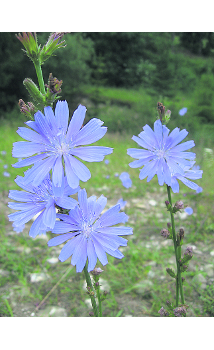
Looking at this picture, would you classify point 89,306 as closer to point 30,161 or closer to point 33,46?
point 30,161

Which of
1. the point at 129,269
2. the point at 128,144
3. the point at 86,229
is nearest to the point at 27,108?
the point at 86,229

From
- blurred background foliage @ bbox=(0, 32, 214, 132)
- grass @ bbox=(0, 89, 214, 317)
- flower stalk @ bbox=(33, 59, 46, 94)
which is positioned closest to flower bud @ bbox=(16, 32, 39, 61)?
flower stalk @ bbox=(33, 59, 46, 94)

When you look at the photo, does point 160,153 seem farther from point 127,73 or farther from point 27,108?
point 127,73

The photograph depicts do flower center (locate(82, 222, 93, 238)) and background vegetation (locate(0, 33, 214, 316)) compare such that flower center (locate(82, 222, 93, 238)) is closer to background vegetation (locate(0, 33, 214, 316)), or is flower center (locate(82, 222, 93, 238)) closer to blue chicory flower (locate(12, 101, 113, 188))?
blue chicory flower (locate(12, 101, 113, 188))

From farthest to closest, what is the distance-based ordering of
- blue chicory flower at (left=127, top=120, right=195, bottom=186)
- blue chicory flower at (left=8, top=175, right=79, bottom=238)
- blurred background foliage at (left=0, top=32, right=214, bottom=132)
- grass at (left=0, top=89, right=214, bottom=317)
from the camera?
blurred background foliage at (left=0, top=32, right=214, bottom=132), grass at (left=0, top=89, right=214, bottom=317), blue chicory flower at (left=127, top=120, right=195, bottom=186), blue chicory flower at (left=8, top=175, right=79, bottom=238)

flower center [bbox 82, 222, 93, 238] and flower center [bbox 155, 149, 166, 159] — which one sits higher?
flower center [bbox 155, 149, 166, 159]

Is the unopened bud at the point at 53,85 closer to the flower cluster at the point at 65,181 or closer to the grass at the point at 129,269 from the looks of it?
the flower cluster at the point at 65,181
